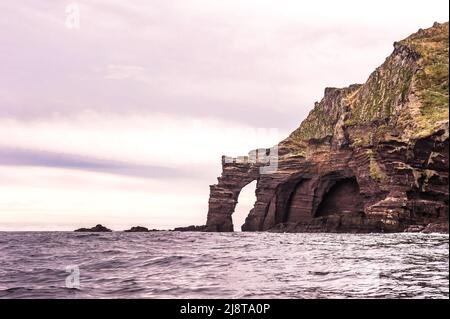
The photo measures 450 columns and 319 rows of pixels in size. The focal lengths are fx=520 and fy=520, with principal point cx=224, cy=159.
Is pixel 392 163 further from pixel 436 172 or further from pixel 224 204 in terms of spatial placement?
pixel 224 204

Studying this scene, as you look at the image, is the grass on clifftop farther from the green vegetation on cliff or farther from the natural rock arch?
the natural rock arch

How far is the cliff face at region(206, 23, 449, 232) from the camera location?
108 metres

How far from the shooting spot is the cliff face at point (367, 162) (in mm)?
108250

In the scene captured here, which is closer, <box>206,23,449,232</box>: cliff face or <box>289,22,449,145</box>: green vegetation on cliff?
<box>206,23,449,232</box>: cliff face

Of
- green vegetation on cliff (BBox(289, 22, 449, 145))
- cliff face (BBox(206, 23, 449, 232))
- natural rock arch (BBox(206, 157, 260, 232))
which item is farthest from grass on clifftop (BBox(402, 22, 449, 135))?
natural rock arch (BBox(206, 157, 260, 232))

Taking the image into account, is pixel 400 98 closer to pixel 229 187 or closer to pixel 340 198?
pixel 340 198

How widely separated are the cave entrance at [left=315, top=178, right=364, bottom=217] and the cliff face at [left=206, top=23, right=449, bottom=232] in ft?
1.04

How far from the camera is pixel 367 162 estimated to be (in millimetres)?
136625

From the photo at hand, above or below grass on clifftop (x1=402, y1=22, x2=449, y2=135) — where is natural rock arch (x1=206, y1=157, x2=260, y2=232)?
below

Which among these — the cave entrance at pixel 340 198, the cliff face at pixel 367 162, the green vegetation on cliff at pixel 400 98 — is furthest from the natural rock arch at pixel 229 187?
the cave entrance at pixel 340 198

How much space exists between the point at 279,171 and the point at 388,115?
139 feet

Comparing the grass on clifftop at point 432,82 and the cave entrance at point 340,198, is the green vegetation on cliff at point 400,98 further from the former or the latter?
the cave entrance at point 340,198

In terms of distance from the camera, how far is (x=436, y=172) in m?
105
